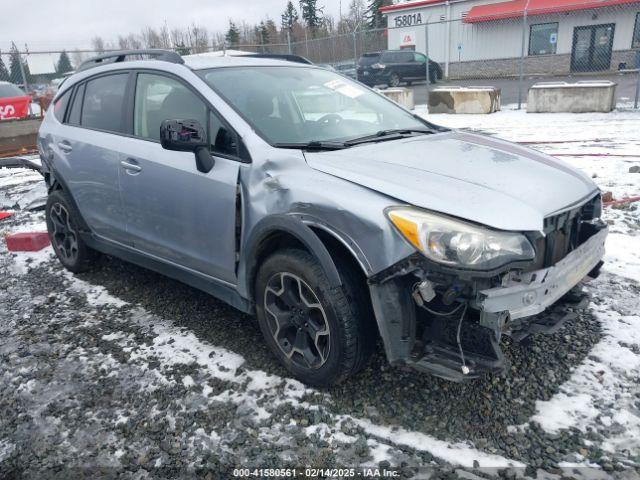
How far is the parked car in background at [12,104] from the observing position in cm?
1358

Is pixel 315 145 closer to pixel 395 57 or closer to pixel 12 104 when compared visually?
pixel 12 104

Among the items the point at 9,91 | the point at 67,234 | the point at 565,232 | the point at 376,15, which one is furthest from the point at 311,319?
the point at 376,15

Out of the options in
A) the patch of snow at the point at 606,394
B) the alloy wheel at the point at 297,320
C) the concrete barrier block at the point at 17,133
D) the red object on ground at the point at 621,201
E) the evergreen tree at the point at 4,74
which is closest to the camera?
the patch of snow at the point at 606,394

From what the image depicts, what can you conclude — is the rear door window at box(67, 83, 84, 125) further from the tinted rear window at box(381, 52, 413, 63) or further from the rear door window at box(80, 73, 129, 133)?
the tinted rear window at box(381, 52, 413, 63)

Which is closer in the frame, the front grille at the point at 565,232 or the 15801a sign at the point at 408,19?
the front grille at the point at 565,232

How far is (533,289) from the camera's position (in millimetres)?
2299

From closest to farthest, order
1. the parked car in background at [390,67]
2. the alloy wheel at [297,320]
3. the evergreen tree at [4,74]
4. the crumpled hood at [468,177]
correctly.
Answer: the crumpled hood at [468,177], the alloy wheel at [297,320], the evergreen tree at [4,74], the parked car in background at [390,67]

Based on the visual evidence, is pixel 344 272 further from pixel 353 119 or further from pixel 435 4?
pixel 435 4

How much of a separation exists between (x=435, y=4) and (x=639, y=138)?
76.5 ft

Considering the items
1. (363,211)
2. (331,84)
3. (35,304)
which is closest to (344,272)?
(363,211)

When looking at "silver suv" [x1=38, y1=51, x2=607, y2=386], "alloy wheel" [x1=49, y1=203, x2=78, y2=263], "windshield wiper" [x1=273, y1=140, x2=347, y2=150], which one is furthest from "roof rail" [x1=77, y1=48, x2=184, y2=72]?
"alloy wheel" [x1=49, y1=203, x2=78, y2=263]

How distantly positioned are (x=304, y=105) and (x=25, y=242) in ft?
11.8

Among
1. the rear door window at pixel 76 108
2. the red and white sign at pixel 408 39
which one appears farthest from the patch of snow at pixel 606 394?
the red and white sign at pixel 408 39

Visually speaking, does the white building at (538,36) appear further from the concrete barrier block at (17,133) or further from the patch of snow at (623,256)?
the patch of snow at (623,256)
